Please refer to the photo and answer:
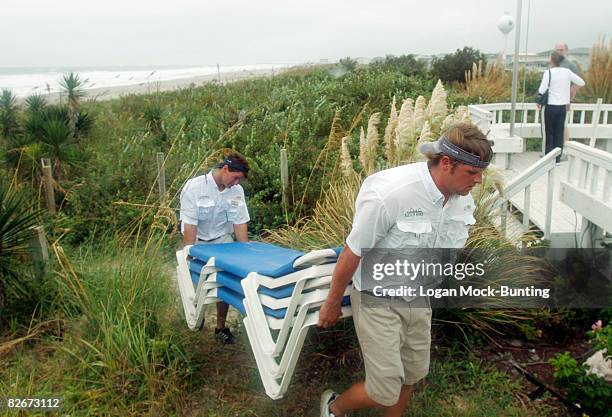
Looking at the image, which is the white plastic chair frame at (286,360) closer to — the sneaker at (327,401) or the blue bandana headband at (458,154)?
the sneaker at (327,401)

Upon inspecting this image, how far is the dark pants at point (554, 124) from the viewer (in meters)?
8.05

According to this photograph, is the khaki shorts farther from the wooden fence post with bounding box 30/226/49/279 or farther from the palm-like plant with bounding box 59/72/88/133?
the palm-like plant with bounding box 59/72/88/133

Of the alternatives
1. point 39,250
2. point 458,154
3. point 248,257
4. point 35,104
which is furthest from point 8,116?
point 458,154

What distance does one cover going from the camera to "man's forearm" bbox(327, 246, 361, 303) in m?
2.58

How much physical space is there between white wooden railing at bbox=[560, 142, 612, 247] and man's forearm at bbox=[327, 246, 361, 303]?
10.00 feet

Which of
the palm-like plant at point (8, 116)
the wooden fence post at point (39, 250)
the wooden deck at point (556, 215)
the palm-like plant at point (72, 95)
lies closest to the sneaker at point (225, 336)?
the wooden fence post at point (39, 250)

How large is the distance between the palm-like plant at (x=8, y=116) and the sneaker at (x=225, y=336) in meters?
6.72

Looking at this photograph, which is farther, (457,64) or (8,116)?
(457,64)

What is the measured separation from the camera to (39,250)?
4.61m

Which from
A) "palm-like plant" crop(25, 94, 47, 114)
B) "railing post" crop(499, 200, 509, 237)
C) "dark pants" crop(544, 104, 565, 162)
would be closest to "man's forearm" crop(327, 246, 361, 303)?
A: "railing post" crop(499, 200, 509, 237)

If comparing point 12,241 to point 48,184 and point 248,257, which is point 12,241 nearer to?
point 248,257

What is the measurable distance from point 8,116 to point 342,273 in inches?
366

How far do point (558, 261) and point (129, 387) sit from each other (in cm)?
356

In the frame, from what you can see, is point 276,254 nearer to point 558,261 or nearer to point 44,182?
point 558,261
